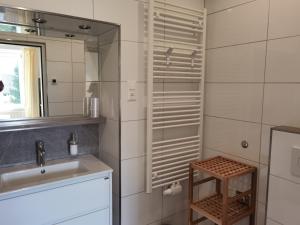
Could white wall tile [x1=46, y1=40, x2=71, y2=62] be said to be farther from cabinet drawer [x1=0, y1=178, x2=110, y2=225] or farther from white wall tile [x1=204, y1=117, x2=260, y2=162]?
white wall tile [x1=204, y1=117, x2=260, y2=162]

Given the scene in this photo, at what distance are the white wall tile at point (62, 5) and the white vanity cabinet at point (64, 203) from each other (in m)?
0.96

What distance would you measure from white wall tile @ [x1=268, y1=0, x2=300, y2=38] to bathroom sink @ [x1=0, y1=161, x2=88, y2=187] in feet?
4.95

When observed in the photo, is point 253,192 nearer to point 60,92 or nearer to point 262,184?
point 262,184

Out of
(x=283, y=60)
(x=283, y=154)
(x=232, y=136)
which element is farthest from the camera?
(x=232, y=136)

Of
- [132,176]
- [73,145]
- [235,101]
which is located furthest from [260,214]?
[73,145]

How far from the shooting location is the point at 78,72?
178cm

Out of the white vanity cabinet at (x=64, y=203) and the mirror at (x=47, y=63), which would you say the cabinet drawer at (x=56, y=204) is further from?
the mirror at (x=47, y=63)

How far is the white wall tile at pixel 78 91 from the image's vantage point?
1774 mm

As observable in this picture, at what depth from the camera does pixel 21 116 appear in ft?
5.11

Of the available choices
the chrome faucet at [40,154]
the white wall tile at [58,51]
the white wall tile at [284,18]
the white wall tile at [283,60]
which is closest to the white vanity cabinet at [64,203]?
the chrome faucet at [40,154]

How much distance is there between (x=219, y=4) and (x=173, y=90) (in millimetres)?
738

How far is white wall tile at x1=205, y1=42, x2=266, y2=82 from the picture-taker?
156 cm

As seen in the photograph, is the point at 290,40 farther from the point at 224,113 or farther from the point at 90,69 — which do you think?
the point at 90,69

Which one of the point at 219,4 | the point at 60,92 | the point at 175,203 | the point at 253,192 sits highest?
the point at 219,4
